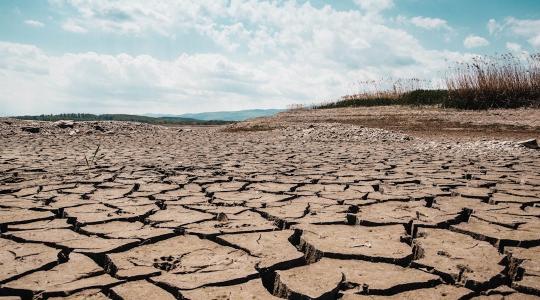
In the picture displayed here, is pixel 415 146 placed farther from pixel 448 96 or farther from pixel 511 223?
pixel 448 96

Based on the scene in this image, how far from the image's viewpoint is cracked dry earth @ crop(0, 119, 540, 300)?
143cm

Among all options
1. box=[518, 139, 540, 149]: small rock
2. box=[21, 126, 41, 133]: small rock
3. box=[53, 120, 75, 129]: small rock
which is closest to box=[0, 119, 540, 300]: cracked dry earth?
box=[518, 139, 540, 149]: small rock

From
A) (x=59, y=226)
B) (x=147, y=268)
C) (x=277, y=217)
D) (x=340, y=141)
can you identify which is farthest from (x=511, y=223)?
(x=340, y=141)

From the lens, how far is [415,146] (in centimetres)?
700

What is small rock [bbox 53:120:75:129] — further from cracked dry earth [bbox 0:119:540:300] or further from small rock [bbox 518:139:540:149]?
small rock [bbox 518:139:540:149]

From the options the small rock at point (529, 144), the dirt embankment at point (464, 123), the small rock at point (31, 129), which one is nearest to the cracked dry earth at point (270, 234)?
the small rock at point (529, 144)

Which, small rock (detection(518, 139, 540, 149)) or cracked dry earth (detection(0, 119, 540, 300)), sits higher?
small rock (detection(518, 139, 540, 149))

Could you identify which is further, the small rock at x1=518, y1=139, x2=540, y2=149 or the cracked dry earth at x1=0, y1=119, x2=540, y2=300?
the small rock at x1=518, y1=139, x2=540, y2=149

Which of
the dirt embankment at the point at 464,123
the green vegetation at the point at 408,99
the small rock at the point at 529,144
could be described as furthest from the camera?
the green vegetation at the point at 408,99

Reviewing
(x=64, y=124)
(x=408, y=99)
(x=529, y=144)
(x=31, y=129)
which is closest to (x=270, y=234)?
(x=529, y=144)

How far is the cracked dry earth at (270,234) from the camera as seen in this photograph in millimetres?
1431

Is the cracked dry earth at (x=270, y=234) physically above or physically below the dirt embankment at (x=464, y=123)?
below

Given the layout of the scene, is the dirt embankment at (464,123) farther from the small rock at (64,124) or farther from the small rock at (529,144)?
the small rock at (64,124)

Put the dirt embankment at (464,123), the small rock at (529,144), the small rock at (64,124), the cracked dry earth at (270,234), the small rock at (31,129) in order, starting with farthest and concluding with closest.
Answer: the small rock at (64,124), the small rock at (31,129), the dirt embankment at (464,123), the small rock at (529,144), the cracked dry earth at (270,234)
